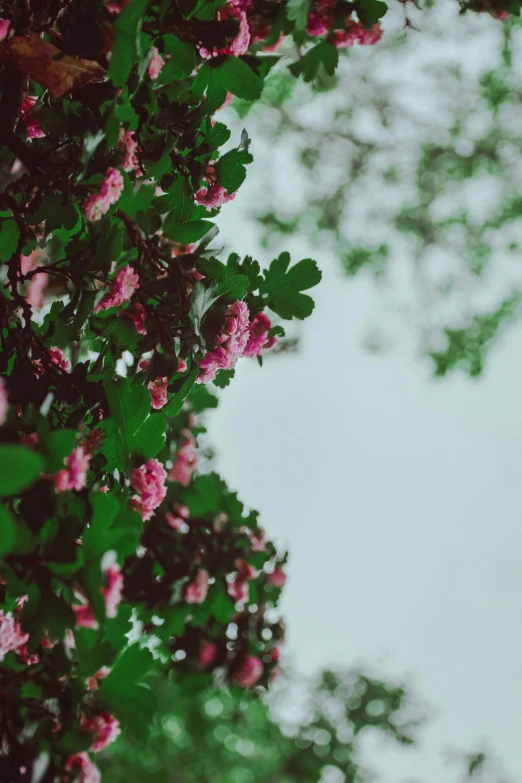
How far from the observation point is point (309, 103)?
820 centimetres


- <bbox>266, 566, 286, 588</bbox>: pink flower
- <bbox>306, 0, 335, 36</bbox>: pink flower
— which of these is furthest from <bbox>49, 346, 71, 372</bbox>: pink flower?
<bbox>266, 566, 286, 588</bbox>: pink flower

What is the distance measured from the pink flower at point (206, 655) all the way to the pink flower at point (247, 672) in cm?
19

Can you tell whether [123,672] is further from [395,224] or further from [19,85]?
[395,224]

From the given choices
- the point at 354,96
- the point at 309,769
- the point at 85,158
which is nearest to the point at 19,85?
the point at 85,158

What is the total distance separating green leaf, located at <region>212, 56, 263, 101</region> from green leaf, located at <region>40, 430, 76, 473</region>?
4.26 feet

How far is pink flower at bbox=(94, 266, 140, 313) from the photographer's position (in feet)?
6.00

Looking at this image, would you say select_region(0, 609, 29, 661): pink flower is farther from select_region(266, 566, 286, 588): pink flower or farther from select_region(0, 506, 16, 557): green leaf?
select_region(266, 566, 286, 588): pink flower

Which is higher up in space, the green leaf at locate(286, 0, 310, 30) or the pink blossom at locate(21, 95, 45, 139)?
the green leaf at locate(286, 0, 310, 30)

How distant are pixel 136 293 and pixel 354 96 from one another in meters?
7.16

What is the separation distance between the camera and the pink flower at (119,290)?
183 cm

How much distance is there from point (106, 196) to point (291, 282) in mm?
765

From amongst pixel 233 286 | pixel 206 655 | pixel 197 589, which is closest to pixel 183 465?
pixel 197 589

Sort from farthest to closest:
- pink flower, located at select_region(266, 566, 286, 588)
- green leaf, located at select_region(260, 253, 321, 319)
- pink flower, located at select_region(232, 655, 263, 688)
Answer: pink flower, located at select_region(266, 566, 286, 588) < pink flower, located at select_region(232, 655, 263, 688) < green leaf, located at select_region(260, 253, 321, 319)

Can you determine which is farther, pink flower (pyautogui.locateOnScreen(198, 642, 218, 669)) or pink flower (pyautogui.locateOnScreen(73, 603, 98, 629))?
pink flower (pyautogui.locateOnScreen(198, 642, 218, 669))
